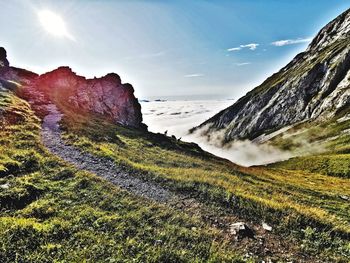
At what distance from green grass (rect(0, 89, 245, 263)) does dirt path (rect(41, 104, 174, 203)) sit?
1592 millimetres

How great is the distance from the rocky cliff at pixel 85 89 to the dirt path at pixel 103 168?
161 ft

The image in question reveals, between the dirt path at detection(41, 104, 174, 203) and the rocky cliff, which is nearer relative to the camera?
the dirt path at detection(41, 104, 174, 203)

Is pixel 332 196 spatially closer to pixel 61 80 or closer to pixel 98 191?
pixel 98 191

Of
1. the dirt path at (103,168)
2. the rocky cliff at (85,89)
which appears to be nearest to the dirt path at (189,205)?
the dirt path at (103,168)

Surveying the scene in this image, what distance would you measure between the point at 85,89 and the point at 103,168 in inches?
3139

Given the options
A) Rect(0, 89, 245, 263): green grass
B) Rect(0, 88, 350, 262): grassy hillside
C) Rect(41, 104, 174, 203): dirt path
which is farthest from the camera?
Rect(41, 104, 174, 203): dirt path

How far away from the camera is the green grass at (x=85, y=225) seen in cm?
1235

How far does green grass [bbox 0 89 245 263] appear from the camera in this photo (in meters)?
12.4

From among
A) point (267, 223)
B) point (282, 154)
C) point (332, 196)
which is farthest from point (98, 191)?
point (282, 154)

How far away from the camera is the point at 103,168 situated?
25328 mm

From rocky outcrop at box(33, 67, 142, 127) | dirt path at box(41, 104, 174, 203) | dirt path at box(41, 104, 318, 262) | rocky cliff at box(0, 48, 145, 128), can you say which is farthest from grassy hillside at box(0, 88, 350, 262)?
rocky outcrop at box(33, 67, 142, 127)

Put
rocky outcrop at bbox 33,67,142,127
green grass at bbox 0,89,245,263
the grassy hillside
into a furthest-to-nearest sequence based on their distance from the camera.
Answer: rocky outcrop at bbox 33,67,142,127, the grassy hillside, green grass at bbox 0,89,245,263

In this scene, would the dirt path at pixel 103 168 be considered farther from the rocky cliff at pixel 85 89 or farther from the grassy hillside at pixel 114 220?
the rocky cliff at pixel 85 89

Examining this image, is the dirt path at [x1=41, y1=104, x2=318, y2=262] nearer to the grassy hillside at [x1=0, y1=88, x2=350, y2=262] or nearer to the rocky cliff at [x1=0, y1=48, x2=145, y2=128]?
the grassy hillside at [x1=0, y1=88, x2=350, y2=262]
